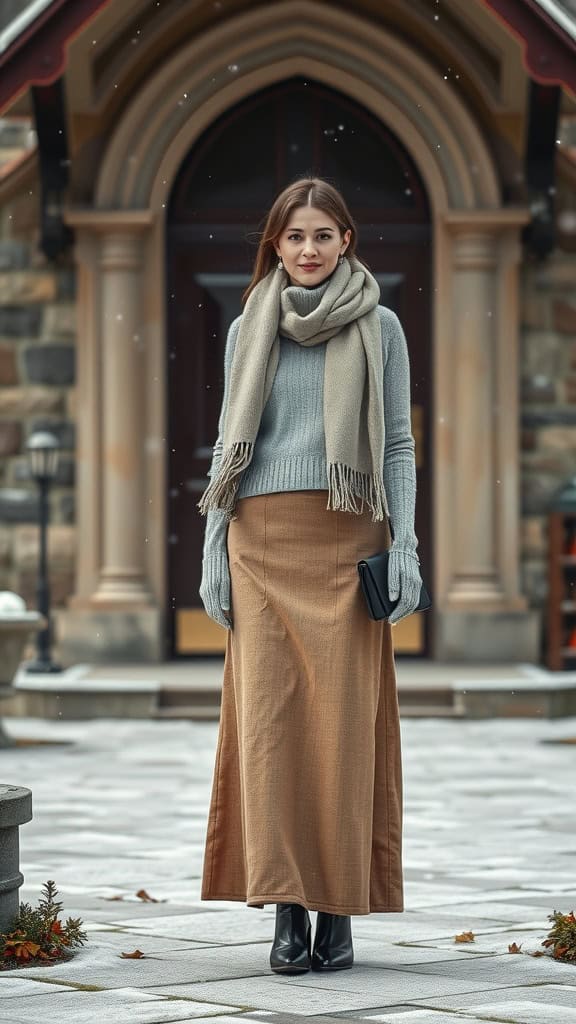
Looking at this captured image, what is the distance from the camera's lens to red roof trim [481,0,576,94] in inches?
389

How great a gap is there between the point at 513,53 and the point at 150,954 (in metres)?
7.34

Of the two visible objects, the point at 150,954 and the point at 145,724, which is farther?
the point at 145,724

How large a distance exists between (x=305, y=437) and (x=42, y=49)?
601cm

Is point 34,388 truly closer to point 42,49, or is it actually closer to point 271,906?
point 42,49

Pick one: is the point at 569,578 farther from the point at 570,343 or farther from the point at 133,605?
the point at 133,605

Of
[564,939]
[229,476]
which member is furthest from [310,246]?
[564,939]

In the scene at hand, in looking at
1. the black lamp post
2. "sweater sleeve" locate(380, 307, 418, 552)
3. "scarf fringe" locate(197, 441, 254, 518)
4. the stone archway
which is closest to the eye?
"sweater sleeve" locate(380, 307, 418, 552)

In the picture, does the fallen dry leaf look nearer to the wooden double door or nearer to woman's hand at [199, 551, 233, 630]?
woman's hand at [199, 551, 233, 630]

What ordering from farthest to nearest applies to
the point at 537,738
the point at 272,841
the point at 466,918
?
the point at 537,738, the point at 466,918, the point at 272,841

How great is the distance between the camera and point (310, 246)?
4.47 metres

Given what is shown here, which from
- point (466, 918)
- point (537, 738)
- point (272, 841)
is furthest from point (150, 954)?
point (537, 738)

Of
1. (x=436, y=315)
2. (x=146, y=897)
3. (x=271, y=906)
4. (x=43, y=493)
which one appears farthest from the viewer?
(x=436, y=315)

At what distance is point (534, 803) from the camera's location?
299 inches

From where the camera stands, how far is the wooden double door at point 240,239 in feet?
38.4
